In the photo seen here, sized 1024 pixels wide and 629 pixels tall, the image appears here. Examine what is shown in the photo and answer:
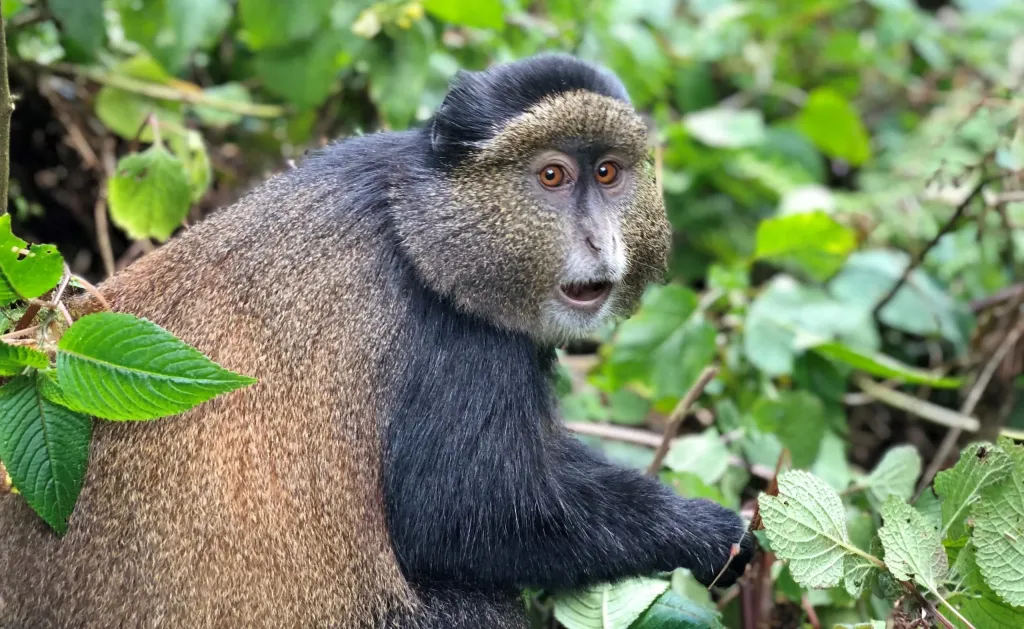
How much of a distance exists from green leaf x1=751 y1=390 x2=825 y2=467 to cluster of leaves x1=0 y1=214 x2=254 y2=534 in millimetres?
2450

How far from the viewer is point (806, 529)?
279cm

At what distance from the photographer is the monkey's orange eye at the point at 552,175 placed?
3102 mm

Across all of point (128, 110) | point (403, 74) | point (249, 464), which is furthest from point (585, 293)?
point (128, 110)

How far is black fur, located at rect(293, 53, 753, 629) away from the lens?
2881 millimetres

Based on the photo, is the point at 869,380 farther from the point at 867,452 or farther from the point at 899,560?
the point at 899,560

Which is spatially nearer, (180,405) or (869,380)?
(180,405)

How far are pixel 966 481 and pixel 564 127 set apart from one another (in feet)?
5.12

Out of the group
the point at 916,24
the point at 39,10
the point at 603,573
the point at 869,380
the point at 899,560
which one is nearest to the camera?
the point at 899,560

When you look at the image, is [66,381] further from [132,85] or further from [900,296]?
[900,296]

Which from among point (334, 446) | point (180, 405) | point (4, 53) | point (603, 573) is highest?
Result: point (4, 53)

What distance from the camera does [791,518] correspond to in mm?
2777

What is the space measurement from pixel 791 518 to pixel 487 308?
1056mm

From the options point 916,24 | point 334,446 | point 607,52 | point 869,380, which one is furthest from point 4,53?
point 916,24

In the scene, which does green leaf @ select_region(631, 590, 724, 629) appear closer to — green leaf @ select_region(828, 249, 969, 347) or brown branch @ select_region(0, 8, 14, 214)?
brown branch @ select_region(0, 8, 14, 214)
